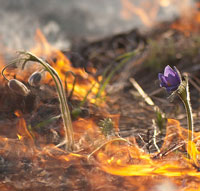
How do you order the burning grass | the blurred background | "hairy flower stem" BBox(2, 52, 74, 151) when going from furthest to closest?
the blurred background
"hairy flower stem" BBox(2, 52, 74, 151)
the burning grass

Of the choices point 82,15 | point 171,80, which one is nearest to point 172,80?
point 171,80

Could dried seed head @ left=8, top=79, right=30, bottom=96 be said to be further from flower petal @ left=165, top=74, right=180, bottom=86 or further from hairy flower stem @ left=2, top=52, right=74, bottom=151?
flower petal @ left=165, top=74, right=180, bottom=86

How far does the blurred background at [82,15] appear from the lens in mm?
6953

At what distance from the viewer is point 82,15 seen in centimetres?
891

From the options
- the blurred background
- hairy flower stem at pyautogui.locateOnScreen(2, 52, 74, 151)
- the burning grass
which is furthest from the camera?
the blurred background

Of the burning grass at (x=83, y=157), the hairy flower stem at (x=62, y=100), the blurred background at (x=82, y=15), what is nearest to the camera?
the burning grass at (x=83, y=157)

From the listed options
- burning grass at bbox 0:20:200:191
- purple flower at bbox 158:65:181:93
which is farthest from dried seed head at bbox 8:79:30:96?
purple flower at bbox 158:65:181:93

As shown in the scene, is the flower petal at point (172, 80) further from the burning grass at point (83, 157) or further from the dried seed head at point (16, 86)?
the dried seed head at point (16, 86)

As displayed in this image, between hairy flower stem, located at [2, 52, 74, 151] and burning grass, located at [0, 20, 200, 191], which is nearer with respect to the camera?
burning grass, located at [0, 20, 200, 191]

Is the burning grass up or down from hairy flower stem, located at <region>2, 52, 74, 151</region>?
down

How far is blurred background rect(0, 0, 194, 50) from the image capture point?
695 centimetres

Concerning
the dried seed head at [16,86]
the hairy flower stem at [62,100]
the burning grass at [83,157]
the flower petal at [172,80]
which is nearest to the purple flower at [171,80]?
the flower petal at [172,80]

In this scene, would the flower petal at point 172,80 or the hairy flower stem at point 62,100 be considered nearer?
the flower petal at point 172,80

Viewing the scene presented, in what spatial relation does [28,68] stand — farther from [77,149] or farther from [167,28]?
[167,28]
